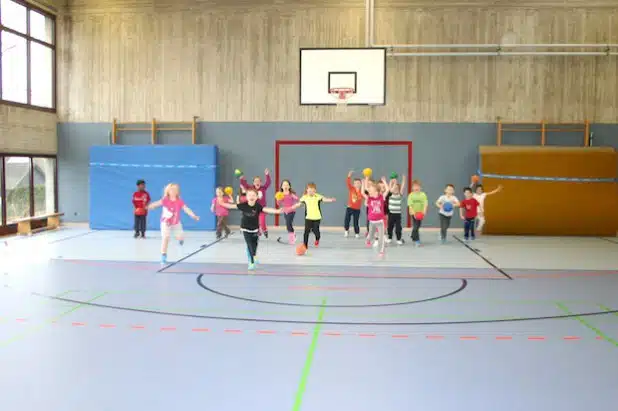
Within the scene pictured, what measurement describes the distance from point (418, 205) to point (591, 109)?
265 inches

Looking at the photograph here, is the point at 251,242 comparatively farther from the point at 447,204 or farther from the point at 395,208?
the point at 447,204

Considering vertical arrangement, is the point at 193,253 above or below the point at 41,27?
below

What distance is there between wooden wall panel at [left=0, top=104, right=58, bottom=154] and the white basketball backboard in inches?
316

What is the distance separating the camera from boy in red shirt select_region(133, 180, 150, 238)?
16.4 metres

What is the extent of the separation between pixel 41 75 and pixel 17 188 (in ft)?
12.0

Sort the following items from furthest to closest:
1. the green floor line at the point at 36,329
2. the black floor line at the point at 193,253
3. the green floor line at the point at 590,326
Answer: the black floor line at the point at 193,253 → the green floor line at the point at 590,326 → the green floor line at the point at 36,329

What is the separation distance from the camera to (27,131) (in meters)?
17.4

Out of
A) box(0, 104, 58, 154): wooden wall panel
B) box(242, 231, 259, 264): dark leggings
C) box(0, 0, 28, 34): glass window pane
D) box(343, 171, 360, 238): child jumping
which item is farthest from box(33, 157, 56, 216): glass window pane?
box(242, 231, 259, 264): dark leggings

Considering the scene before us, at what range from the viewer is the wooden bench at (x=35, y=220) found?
55.2ft

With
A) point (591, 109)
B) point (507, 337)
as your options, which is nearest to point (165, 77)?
point (591, 109)

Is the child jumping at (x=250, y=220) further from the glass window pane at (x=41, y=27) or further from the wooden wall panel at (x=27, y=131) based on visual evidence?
the glass window pane at (x=41, y=27)

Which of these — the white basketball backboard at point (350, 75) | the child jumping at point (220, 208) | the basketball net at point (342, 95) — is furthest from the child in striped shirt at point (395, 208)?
the child jumping at point (220, 208)

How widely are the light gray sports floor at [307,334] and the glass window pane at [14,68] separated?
6731 mm

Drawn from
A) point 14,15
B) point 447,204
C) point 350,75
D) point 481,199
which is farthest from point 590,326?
point 14,15
